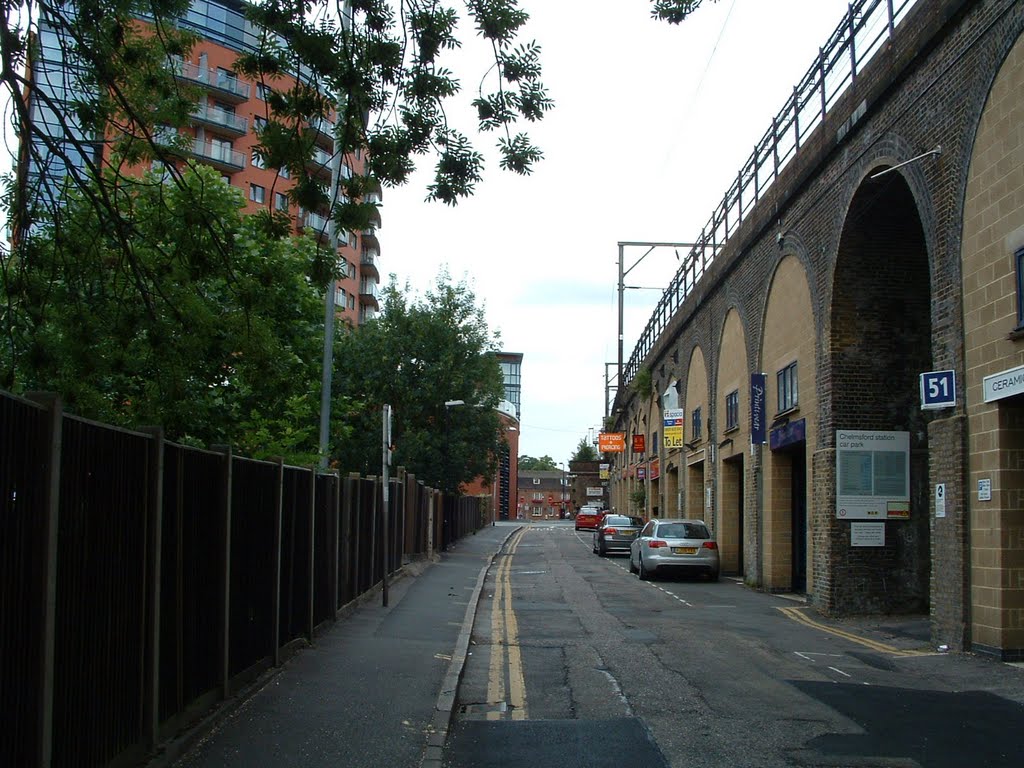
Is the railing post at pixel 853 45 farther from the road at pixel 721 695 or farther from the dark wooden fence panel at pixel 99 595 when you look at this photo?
the dark wooden fence panel at pixel 99 595

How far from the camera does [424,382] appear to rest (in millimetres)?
32594

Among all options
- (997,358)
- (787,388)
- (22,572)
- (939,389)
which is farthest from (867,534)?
(22,572)

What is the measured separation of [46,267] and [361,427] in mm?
23631

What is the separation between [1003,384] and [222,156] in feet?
160

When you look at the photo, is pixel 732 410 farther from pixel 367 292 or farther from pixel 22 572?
pixel 367 292

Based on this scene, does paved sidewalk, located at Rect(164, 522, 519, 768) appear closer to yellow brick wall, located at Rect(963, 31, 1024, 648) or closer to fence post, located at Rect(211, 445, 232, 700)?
fence post, located at Rect(211, 445, 232, 700)

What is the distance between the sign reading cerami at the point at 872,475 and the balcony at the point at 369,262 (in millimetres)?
56483

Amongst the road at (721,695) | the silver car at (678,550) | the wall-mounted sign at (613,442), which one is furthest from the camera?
the wall-mounted sign at (613,442)

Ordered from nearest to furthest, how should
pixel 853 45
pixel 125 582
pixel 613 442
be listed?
pixel 125 582 < pixel 853 45 < pixel 613 442

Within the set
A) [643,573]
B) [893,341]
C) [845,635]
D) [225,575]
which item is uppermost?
[893,341]

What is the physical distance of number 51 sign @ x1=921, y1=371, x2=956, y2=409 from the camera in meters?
11.7

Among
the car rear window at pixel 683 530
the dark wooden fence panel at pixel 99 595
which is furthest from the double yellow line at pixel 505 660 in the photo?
the car rear window at pixel 683 530

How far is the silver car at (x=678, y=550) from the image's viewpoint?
2214 centimetres

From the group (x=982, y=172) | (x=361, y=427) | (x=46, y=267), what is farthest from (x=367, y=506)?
(x=361, y=427)
